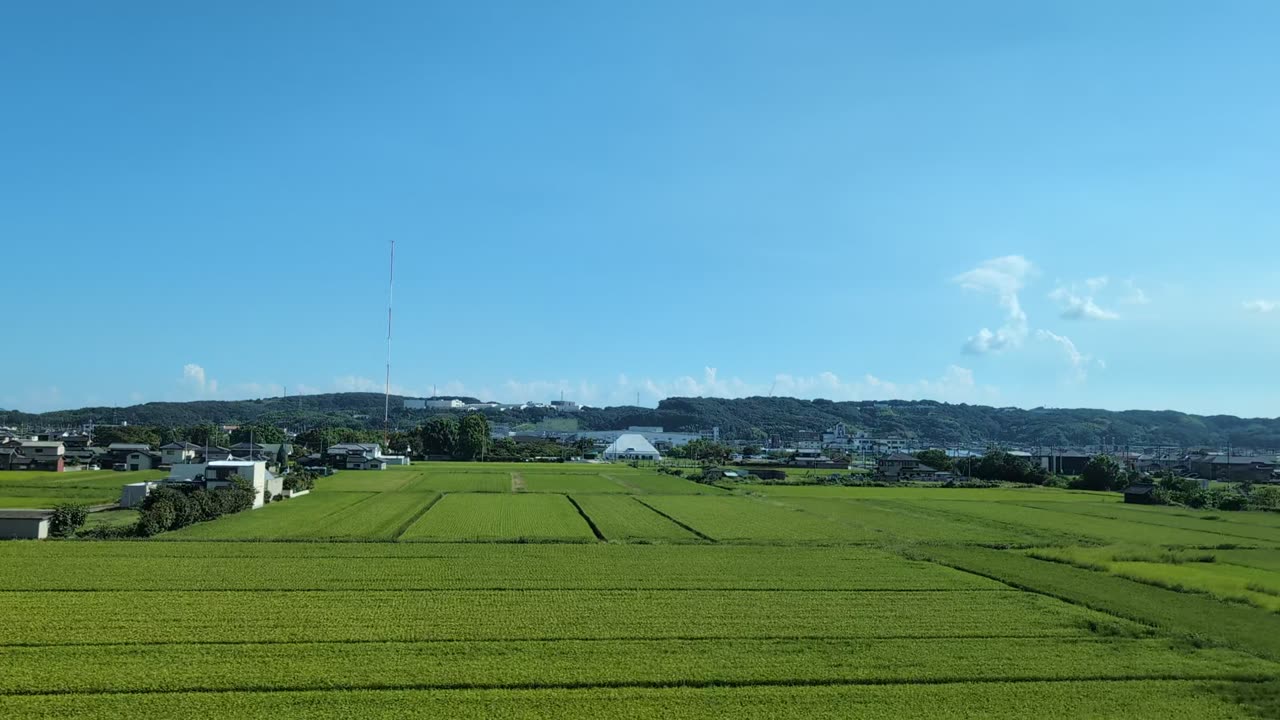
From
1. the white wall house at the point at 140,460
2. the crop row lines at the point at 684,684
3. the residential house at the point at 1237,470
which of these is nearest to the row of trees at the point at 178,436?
the white wall house at the point at 140,460

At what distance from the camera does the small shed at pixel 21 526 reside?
31234 millimetres

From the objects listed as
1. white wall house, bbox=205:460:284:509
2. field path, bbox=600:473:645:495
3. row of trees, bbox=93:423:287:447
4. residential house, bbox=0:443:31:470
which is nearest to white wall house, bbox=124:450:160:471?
residential house, bbox=0:443:31:470

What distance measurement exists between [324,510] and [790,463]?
79.6 m

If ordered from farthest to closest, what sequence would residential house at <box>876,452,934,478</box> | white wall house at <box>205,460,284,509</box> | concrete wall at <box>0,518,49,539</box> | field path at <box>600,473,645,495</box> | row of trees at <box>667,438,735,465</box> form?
1. row of trees at <box>667,438,735,465</box>
2. residential house at <box>876,452,934,478</box>
3. field path at <box>600,473,645,495</box>
4. white wall house at <box>205,460,284,509</box>
5. concrete wall at <box>0,518,49,539</box>

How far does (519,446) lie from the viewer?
122 metres

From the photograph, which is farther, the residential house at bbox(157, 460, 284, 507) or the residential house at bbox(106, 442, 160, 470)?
the residential house at bbox(106, 442, 160, 470)

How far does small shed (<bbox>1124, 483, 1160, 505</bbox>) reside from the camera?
201ft

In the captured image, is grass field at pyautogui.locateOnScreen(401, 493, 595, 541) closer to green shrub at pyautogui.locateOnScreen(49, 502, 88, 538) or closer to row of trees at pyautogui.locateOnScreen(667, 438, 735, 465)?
green shrub at pyautogui.locateOnScreen(49, 502, 88, 538)

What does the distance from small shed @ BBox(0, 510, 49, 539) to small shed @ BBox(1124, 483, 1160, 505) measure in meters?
63.6

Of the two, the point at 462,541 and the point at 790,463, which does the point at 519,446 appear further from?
the point at 462,541

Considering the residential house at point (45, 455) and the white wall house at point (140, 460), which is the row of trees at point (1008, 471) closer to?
the white wall house at point (140, 460)

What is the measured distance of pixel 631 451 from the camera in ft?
444

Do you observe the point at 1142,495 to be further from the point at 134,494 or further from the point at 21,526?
the point at 21,526

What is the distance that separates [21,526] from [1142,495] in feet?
213
